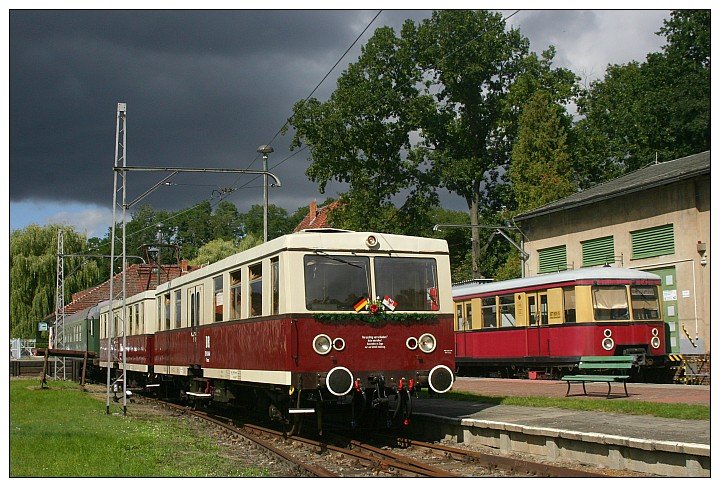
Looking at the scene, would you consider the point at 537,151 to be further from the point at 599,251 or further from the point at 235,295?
the point at 235,295

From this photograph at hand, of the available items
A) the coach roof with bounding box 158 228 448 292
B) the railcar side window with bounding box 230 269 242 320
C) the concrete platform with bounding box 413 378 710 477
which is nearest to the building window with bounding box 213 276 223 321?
the railcar side window with bounding box 230 269 242 320

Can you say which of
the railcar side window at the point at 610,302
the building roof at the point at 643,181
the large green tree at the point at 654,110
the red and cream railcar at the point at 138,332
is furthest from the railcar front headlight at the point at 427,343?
the large green tree at the point at 654,110

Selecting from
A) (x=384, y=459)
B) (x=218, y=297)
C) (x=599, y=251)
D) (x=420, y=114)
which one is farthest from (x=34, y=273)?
(x=384, y=459)

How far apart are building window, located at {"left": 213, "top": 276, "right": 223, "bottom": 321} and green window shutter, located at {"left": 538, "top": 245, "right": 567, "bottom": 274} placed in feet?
61.4

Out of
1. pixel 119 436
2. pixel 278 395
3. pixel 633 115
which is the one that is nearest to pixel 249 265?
pixel 278 395

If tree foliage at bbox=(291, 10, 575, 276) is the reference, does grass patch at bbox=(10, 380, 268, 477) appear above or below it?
below

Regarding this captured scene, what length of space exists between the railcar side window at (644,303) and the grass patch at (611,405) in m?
6.59

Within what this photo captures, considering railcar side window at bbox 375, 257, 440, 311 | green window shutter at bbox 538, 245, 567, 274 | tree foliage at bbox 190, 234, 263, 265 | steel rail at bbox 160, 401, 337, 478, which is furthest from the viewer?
tree foliage at bbox 190, 234, 263, 265

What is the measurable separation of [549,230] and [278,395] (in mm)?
21624

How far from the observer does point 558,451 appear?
12383 mm

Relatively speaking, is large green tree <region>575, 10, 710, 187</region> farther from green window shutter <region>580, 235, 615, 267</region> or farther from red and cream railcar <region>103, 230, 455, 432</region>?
red and cream railcar <region>103, 230, 455, 432</region>

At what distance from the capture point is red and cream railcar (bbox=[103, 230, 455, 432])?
44.2 feet

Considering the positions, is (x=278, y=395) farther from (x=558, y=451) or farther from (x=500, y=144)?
(x=500, y=144)

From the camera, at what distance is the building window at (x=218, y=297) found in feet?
55.3
